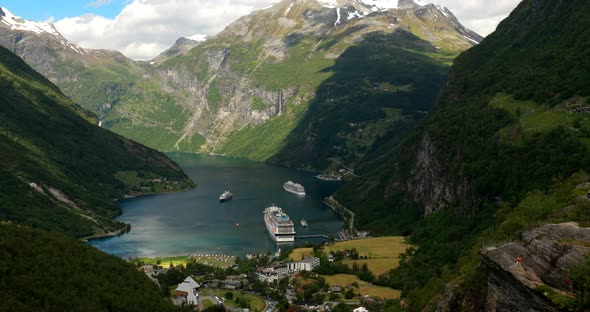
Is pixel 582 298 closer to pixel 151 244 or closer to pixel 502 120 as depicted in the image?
pixel 502 120

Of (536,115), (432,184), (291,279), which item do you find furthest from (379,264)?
(536,115)

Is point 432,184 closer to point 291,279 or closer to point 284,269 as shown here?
point 284,269

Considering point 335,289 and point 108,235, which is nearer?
A: point 335,289

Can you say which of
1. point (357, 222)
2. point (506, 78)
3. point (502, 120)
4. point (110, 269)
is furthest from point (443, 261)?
point (357, 222)

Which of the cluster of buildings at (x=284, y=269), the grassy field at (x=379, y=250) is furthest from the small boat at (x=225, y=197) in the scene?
the cluster of buildings at (x=284, y=269)

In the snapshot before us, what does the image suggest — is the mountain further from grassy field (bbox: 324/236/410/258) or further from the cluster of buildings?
the cluster of buildings

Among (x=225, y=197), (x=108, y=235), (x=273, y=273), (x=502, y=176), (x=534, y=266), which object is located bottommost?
(x=273, y=273)

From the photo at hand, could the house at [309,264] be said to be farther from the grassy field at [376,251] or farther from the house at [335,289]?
the house at [335,289]

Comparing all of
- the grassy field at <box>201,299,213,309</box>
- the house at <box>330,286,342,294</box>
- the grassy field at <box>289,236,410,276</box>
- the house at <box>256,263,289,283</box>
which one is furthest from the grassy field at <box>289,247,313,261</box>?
the grassy field at <box>201,299,213,309</box>
